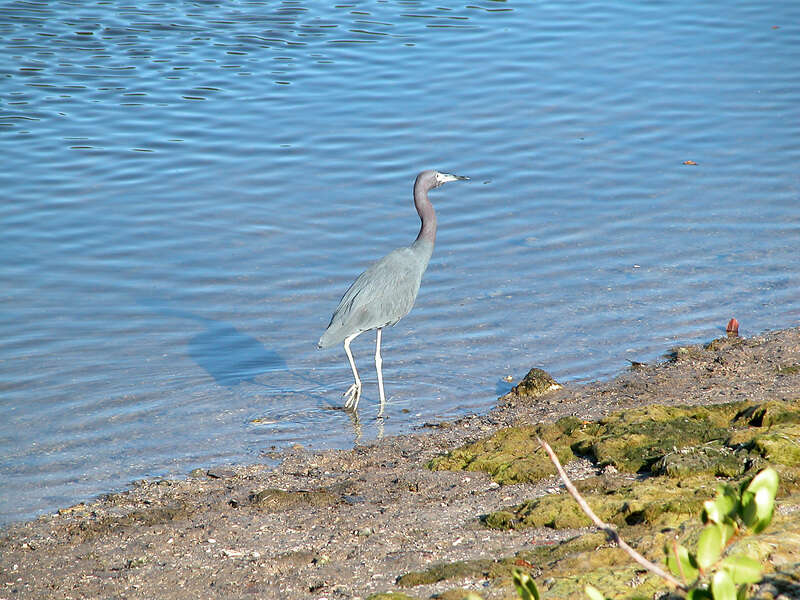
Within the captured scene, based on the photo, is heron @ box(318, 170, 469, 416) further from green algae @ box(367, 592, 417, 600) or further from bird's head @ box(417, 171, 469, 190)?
green algae @ box(367, 592, 417, 600)

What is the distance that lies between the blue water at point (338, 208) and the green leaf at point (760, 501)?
4.88m

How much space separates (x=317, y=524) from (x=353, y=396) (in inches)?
96.5

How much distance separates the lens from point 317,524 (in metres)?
5.49

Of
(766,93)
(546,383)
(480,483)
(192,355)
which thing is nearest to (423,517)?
(480,483)

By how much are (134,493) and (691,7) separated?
57.3 ft

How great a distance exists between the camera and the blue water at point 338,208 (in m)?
8.03

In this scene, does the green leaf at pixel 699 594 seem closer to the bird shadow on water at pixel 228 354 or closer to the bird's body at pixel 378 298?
the bird's body at pixel 378 298

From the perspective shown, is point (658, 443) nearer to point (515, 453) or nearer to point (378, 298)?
point (515, 453)

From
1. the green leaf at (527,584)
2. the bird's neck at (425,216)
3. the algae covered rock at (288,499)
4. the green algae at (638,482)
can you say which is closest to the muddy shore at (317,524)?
the algae covered rock at (288,499)

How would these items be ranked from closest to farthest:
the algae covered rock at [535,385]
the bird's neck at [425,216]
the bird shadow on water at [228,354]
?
1. the algae covered rock at [535,385]
2. the bird shadow on water at [228,354]
3. the bird's neck at [425,216]

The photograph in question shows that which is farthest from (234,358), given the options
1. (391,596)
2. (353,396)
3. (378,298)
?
(391,596)

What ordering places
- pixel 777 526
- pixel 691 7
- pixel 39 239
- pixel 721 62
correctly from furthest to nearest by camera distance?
pixel 691 7, pixel 721 62, pixel 39 239, pixel 777 526

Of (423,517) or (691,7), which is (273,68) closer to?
(691,7)

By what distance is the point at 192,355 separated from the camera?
8.85 m
